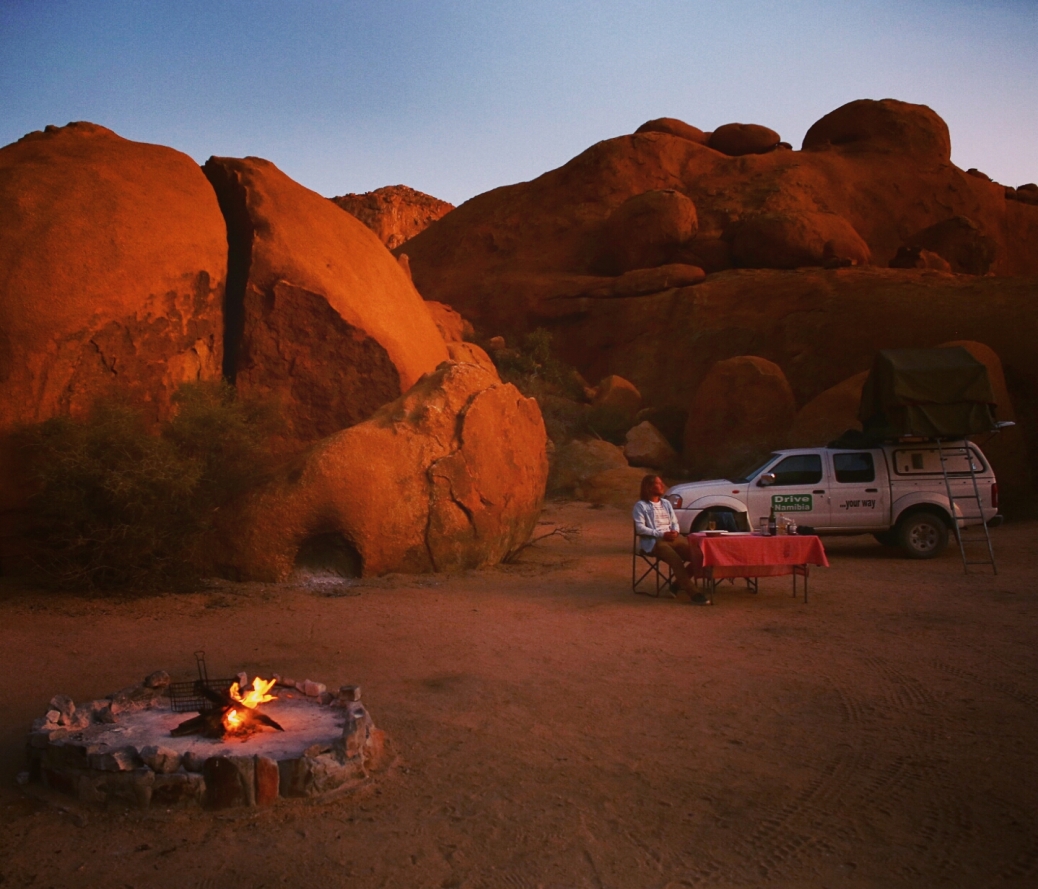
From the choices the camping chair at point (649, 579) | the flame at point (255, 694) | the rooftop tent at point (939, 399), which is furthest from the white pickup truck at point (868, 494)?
the flame at point (255, 694)

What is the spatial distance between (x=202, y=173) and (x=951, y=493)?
11555 mm

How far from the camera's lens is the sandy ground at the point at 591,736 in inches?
156

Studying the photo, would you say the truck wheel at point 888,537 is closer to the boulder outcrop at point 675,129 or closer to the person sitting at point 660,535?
the person sitting at point 660,535

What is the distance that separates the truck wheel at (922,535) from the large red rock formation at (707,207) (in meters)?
22.2

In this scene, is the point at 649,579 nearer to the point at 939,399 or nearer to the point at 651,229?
the point at 939,399

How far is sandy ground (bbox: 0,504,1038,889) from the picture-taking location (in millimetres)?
3959

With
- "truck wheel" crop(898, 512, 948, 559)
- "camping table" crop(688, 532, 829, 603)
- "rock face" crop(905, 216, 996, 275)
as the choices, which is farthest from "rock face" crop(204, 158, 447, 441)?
"rock face" crop(905, 216, 996, 275)

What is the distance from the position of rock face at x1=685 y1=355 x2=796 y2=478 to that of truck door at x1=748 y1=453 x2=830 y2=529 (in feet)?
27.5

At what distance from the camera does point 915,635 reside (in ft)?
27.1

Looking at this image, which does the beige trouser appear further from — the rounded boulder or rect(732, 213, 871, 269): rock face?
the rounded boulder

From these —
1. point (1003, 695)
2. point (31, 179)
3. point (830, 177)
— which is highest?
point (830, 177)

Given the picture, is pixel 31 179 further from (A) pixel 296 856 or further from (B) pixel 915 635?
(B) pixel 915 635

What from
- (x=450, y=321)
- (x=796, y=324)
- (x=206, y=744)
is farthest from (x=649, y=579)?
(x=796, y=324)

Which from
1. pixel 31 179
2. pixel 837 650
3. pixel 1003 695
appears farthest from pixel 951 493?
pixel 31 179
